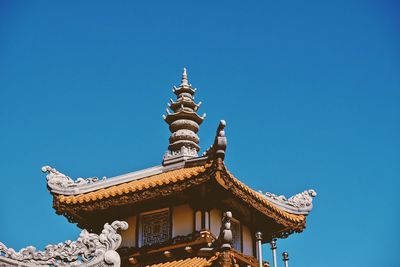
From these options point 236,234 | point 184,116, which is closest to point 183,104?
point 184,116

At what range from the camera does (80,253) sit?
1168cm

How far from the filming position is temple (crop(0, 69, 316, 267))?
14.5 m

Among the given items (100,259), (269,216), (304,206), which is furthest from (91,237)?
(304,206)

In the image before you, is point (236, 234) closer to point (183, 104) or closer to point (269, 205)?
point (269, 205)

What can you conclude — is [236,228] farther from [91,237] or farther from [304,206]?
[91,237]

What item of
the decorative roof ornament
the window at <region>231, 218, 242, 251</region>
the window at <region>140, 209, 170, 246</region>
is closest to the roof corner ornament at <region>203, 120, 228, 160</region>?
the decorative roof ornament

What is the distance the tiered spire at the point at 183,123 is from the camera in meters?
18.5

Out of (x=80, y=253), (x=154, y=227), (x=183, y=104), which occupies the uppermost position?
(x=183, y=104)

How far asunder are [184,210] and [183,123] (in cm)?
443

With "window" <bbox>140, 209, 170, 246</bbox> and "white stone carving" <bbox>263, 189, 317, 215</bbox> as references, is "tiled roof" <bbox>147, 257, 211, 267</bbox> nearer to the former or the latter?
"window" <bbox>140, 209, 170, 246</bbox>

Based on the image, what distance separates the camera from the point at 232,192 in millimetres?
15203

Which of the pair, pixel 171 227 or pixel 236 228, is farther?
pixel 236 228

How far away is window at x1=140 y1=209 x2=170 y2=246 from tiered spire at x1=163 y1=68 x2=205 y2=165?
2280 millimetres

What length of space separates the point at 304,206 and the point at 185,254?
172 inches
